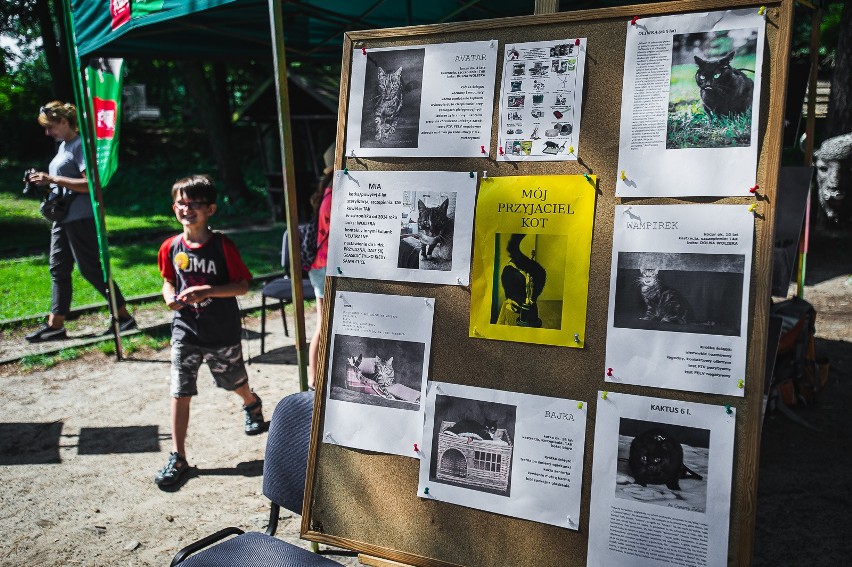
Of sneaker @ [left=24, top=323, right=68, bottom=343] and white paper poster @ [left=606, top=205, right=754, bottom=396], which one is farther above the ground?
white paper poster @ [left=606, top=205, right=754, bottom=396]

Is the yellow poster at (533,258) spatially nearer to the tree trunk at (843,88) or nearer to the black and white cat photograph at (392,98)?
the black and white cat photograph at (392,98)

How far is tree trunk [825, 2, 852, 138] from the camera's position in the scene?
8.11 meters

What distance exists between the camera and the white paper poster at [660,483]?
5.16 ft

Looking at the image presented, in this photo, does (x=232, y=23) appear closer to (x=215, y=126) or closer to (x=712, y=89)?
(x=712, y=89)

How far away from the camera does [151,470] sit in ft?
13.3

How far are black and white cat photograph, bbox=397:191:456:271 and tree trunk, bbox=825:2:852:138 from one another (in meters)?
8.09

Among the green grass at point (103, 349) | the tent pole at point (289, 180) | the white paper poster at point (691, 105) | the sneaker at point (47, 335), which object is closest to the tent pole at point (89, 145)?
the green grass at point (103, 349)

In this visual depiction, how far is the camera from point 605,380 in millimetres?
1698

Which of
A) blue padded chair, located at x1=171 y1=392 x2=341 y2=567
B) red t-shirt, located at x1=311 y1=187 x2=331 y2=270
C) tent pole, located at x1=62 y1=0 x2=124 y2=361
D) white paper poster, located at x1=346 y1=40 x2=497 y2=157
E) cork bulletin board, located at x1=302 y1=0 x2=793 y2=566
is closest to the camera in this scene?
cork bulletin board, located at x1=302 y1=0 x2=793 y2=566

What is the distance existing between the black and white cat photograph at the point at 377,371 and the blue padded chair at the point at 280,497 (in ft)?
1.40

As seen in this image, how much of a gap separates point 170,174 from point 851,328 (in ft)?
62.4

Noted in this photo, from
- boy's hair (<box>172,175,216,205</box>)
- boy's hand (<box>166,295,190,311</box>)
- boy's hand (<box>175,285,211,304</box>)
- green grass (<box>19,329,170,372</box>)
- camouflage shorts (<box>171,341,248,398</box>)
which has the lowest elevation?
green grass (<box>19,329,170,372</box>)

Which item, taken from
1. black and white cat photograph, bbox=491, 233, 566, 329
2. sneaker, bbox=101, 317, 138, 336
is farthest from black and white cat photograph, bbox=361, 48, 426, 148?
sneaker, bbox=101, 317, 138, 336

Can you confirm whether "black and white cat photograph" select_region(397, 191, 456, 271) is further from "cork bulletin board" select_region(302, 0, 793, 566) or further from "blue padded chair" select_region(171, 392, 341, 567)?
"blue padded chair" select_region(171, 392, 341, 567)
